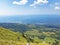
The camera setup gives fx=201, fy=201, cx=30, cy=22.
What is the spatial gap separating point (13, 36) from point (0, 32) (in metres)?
6.44

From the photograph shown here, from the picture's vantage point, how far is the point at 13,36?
95.8 m

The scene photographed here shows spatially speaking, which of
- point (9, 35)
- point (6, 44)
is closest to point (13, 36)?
point (9, 35)

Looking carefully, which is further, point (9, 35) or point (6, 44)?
point (9, 35)

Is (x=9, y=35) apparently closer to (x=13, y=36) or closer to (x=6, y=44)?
(x=13, y=36)

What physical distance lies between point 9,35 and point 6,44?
128 feet

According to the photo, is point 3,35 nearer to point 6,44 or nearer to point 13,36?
point 13,36

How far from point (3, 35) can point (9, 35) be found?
16.9 ft

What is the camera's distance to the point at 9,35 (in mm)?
96438

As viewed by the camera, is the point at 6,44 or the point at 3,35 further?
the point at 3,35

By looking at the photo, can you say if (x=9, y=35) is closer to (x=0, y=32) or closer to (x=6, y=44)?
(x=0, y=32)

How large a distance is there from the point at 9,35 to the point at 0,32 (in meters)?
4.63

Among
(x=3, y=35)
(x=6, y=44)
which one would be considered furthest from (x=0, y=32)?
(x=6, y=44)

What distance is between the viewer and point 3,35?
9181 cm
